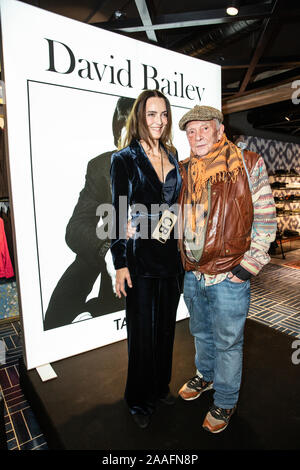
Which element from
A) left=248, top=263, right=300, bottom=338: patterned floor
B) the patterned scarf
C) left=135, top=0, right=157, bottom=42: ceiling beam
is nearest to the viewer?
the patterned scarf

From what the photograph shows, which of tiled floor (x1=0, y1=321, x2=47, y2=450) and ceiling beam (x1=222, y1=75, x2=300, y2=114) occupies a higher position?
ceiling beam (x1=222, y1=75, x2=300, y2=114)

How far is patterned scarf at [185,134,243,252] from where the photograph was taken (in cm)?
144

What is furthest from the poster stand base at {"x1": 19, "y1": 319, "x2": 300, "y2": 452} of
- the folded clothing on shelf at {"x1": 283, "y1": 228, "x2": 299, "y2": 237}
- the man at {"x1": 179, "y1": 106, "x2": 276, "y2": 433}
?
the folded clothing on shelf at {"x1": 283, "y1": 228, "x2": 299, "y2": 237}

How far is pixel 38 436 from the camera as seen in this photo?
186 cm

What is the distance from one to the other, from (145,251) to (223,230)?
0.42 meters

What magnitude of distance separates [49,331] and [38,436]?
64cm

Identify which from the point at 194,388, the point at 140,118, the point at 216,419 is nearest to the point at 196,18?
the point at 140,118

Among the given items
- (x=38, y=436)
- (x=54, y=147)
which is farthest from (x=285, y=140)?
(x=38, y=436)

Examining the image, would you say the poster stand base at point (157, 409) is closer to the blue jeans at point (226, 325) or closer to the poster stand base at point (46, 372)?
the poster stand base at point (46, 372)

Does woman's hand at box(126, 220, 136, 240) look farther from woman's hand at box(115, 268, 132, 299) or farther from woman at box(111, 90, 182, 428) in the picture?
woman's hand at box(115, 268, 132, 299)

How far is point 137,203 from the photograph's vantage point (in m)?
1.55

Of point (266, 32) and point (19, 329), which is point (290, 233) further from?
point (19, 329)

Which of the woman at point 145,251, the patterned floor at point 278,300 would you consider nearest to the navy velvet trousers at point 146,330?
the woman at point 145,251

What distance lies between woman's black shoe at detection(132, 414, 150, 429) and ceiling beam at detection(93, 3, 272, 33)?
3595 mm
